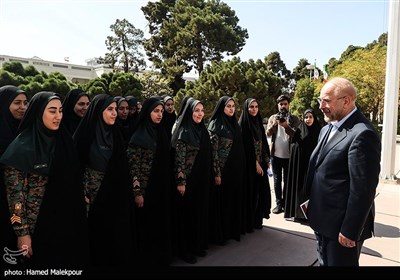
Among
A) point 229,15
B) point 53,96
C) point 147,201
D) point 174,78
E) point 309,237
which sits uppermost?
point 229,15

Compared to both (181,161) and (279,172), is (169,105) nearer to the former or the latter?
(181,161)

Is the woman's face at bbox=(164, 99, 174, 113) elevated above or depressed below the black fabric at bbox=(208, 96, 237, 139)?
above

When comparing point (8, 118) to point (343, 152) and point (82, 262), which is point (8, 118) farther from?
point (343, 152)

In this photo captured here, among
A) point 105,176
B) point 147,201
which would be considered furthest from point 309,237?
point 105,176

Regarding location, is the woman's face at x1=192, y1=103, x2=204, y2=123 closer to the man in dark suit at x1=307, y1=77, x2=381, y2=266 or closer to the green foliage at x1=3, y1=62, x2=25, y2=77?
the man in dark suit at x1=307, y1=77, x2=381, y2=266

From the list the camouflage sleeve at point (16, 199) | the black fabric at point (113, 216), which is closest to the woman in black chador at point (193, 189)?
the black fabric at point (113, 216)

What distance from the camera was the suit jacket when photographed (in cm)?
194

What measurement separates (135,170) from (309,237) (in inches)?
95.7

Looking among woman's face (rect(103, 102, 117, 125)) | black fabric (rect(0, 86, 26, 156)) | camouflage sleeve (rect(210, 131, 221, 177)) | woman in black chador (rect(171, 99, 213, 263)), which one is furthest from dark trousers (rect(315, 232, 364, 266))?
black fabric (rect(0, 86, 26, 156))

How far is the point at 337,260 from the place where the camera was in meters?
2.11

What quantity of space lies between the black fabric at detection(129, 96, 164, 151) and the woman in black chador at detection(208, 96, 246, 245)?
878 millimetres

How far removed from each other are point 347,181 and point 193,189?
1716 millimetres

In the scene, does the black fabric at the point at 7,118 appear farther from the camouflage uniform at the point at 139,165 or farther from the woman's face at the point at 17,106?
the camouflage uniform at the point at 139,165

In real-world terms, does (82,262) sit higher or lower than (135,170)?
lower
